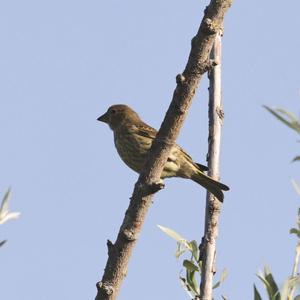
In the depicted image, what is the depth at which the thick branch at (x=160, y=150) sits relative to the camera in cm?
248

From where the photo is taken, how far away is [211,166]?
3066 mm

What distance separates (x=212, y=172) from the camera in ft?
10.1

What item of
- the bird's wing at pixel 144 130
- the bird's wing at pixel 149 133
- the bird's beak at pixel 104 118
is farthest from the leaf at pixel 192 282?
the bird's beak at pixel 104 118

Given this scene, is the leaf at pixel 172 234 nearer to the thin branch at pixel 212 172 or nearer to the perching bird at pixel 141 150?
the thin branch at pixel 212 172

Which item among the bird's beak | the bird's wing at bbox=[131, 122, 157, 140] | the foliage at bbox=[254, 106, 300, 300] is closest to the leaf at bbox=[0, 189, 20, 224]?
the foliage at bbox=[254, 106, 300, 300]

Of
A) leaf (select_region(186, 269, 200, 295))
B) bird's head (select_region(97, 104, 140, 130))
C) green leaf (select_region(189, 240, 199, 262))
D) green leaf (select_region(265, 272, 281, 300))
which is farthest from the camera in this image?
bird's head (select_region(97, 104, 140, 130))

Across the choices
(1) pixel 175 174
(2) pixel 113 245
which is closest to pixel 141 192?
(2) pixel 113 245

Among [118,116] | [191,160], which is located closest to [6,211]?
[191,160]

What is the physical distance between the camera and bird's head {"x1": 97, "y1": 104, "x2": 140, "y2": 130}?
292 inches

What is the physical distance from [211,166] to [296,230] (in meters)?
1.31

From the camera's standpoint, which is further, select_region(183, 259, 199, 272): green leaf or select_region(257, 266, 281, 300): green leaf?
select_region(183, 259, 199, 272): green leaf

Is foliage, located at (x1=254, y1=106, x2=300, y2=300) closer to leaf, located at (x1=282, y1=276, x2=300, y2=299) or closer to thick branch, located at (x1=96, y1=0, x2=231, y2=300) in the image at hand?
leaf, located at (x1=282, y1=276, x2=300, y2=299)

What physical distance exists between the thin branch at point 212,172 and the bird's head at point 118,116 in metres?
4.06

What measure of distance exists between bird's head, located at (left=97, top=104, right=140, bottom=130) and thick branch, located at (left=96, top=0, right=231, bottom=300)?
181 inches
